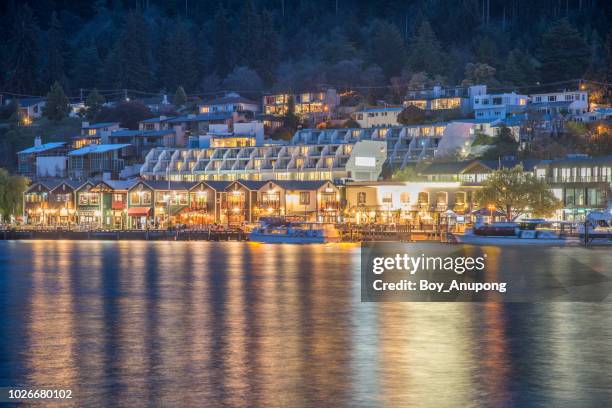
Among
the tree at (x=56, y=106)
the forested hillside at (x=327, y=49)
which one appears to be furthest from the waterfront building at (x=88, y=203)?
the tree at (x=56, y=106)

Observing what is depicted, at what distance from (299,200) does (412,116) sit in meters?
25.6

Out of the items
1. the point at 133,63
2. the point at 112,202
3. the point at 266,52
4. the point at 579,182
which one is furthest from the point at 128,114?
the point at 579,182

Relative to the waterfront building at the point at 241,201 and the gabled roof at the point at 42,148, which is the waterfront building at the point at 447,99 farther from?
the gabled roof at the point at 42,148

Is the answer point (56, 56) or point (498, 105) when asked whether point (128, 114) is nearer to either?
point (56, 56)

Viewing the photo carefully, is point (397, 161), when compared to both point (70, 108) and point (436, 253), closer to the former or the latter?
point (436, 253)

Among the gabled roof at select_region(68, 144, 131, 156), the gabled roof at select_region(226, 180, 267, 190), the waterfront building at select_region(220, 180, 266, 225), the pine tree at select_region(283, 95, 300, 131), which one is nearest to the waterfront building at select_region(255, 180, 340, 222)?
the gabled roof at select_region(226, 180, 267, 190)

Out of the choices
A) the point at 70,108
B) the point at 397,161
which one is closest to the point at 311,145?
the point at 397,161

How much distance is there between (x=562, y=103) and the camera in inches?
4542

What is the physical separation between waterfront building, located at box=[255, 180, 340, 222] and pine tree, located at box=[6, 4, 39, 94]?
86.2 meters

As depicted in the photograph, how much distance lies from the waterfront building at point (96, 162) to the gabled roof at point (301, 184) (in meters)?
28.6

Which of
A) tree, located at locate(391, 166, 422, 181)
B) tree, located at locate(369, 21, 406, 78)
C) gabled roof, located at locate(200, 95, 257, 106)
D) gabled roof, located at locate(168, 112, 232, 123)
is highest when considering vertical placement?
tree, located at locate(369, 21, 406, 78)

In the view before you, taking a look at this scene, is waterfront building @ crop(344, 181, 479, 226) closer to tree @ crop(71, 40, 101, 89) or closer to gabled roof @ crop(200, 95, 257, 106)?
gabled roof @ crop(200, 95, 257, 106)

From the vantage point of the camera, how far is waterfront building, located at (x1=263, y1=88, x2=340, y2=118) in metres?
141

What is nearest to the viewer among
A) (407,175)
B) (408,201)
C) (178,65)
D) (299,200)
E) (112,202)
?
(408,201)
